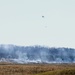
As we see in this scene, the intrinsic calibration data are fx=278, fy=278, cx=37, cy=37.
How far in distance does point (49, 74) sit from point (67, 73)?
13.6 ft

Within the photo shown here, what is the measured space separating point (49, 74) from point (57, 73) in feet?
6.42

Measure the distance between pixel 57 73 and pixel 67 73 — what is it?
2213 millimetres

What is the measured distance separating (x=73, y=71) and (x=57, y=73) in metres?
3.35

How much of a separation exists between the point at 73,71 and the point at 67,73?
1299mm

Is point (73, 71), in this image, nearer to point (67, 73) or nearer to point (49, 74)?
point (67, 73)

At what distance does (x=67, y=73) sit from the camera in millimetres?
56281

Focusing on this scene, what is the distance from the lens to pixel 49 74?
192ft

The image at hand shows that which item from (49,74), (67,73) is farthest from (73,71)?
(49,74)

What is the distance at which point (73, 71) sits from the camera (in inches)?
2221

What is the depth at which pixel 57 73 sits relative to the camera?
57.3 metres

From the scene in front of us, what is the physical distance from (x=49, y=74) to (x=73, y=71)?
17.2 feet
